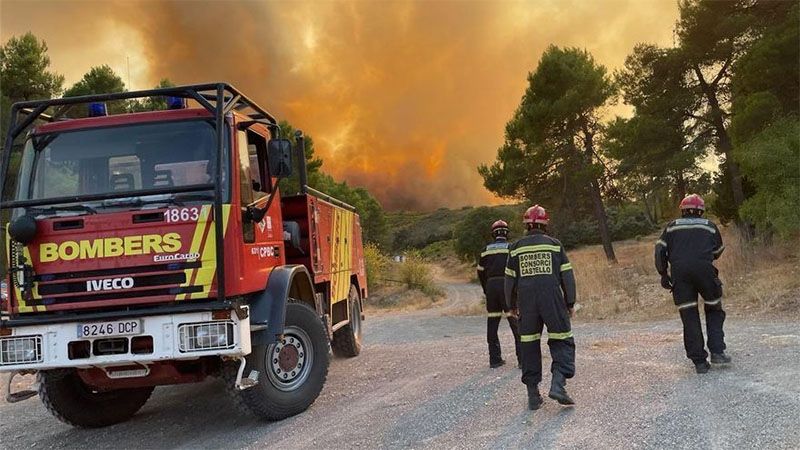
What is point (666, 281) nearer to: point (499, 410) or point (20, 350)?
point (499, 410)

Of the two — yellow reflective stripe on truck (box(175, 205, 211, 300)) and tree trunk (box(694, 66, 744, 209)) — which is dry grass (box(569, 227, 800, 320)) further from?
yellow reflective stripe on truck (box(175, 205, 211, 300))

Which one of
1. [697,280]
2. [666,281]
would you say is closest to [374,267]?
[666,281]

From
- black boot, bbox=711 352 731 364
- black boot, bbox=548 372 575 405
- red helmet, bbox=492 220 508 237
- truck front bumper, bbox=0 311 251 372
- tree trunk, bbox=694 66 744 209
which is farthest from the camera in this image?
tree trunk, bbox=694 66 744 209

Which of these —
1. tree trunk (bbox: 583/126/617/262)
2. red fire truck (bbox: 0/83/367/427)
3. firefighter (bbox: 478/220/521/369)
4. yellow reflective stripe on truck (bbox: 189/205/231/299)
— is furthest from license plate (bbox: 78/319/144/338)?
tree trunk (bbox: 583/126/617/262)

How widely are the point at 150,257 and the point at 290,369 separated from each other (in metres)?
1.75

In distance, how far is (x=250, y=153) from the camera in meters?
5.77

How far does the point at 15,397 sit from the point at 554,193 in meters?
26.9

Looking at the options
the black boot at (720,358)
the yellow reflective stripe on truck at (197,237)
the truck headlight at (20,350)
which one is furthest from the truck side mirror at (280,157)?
the black boot at (720,358)

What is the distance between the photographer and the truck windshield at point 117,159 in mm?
5273

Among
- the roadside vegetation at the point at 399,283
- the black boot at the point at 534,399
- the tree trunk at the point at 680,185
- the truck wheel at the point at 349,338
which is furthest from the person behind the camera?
the roadside vegetation at the point at 399,283

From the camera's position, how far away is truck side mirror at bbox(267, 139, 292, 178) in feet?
18.2

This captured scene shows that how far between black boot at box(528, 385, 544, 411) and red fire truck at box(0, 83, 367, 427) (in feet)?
6.74

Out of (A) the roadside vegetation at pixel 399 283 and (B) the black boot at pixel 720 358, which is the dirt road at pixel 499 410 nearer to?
(B) the black boot at pixel 720 358

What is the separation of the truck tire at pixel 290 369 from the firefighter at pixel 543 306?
2.04 meters
